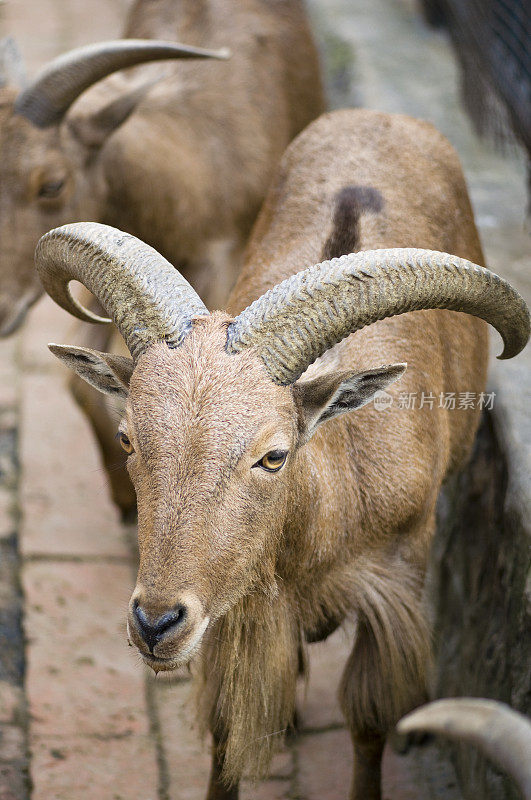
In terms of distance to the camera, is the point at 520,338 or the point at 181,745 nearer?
the point at 520,338

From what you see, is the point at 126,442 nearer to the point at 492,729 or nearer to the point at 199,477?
the point at 199,477

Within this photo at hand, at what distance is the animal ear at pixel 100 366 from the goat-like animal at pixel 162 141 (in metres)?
1.76

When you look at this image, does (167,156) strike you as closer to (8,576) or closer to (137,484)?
(8,576)

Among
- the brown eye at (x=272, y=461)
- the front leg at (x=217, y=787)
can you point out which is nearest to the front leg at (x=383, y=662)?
the front leg at (x=217, y=787)

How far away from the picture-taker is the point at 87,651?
471 cm

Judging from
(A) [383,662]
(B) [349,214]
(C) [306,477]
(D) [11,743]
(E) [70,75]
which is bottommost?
(D) [11,743]

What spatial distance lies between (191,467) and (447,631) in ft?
7.21

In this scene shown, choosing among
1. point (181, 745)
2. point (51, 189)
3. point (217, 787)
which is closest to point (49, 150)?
point (51, 189)

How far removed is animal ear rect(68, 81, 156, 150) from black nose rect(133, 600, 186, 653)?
10.1 feet

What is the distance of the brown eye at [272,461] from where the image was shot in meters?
2.88

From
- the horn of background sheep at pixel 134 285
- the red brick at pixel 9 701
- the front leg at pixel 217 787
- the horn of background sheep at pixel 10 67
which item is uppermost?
the horn of background sheep at pixel 134 285

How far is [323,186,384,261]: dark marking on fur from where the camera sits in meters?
3.76

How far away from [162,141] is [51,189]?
32.0 inches

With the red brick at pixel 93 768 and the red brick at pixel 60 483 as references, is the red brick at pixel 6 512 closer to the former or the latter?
the red brick at pixel 60 483
